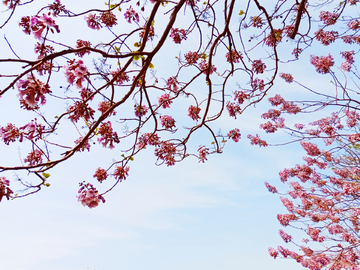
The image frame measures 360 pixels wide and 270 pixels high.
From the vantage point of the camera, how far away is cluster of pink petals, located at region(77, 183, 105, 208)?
2.71m

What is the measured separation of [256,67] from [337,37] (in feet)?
7.87

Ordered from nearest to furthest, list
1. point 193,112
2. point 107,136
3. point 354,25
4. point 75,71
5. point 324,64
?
1. point 75,71
2. point 107,136
3. point 193,112
4. point 354,25
5. point 324,64

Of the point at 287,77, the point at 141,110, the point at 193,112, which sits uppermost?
the point at 287,77

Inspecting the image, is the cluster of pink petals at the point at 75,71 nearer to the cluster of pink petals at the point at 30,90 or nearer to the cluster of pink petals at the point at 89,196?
the cluster of pink petals at the point at 30,90

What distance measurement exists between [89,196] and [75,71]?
113cm

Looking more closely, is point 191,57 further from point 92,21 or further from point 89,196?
point 89,196

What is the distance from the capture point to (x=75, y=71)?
2.36 metres

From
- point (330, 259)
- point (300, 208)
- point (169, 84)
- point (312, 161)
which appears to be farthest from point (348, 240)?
point (169, 84)

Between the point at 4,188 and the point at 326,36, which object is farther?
the point at 326,36

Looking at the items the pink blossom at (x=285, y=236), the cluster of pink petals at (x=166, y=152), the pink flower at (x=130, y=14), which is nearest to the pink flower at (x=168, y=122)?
the cluster of pink petals at (x=166, y=152)

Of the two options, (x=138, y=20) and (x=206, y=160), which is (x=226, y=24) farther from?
(x=206, y=160)

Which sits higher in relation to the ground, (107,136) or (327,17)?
(327,17)

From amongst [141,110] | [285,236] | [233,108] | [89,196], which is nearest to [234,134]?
[233,108]

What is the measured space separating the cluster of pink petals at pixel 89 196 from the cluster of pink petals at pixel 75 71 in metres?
0.99
